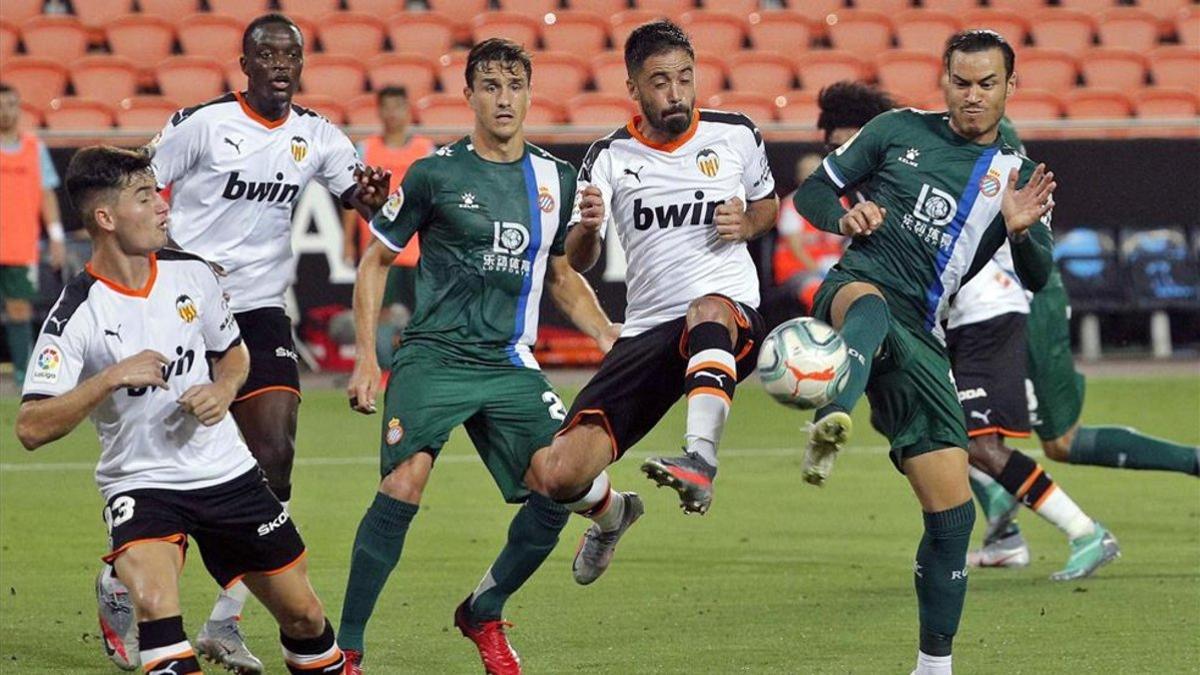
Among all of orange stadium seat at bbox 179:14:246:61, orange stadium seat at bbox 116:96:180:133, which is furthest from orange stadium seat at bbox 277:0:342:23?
orange stadium seat at bbox 116:96:180:133

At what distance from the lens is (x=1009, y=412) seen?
8680mm

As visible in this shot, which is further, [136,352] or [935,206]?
[935,206]

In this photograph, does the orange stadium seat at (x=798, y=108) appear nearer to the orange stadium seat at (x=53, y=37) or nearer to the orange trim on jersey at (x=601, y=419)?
the orange stadium seat at (x=53, y=37)

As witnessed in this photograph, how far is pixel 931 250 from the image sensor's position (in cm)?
645

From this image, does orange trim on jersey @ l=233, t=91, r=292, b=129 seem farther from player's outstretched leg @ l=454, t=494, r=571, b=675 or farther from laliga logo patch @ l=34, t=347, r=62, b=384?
laliga logo patch @ l=34, t=347, r=62, b=384

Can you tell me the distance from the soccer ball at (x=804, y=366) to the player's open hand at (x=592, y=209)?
1072mm

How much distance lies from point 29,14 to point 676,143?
1364 cm

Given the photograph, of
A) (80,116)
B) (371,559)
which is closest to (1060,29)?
(80,116)

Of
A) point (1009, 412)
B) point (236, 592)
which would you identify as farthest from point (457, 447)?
point (236, 592)

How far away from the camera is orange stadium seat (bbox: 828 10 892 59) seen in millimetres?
19203

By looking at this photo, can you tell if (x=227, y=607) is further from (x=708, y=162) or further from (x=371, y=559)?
(x=708, y=162)

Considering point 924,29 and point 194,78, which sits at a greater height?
point 924,29

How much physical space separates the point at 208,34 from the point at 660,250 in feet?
40.9

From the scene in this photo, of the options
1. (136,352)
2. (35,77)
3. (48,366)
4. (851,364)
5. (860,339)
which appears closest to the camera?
(48,366)
